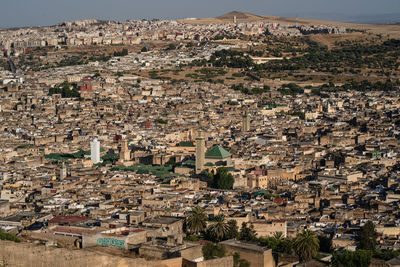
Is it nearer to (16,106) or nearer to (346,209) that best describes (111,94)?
(16,106)

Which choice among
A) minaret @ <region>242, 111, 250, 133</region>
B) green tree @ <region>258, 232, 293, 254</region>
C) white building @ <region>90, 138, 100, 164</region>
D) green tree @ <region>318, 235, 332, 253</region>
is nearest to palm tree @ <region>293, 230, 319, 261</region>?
green tree @ <region>258, 232, 293, 254</region>

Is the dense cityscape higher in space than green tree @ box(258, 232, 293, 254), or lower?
higher

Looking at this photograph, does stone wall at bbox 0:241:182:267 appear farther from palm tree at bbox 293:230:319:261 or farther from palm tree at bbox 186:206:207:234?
palm tree at bbox 186:206:207:234

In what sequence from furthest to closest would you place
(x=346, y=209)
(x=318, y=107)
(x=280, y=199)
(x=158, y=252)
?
(x=318, y=107) → (x=280, y=199) → (x=346, y=209) → (x=158, y=252)

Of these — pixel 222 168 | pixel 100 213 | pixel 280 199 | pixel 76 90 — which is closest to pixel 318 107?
pixel 76 90

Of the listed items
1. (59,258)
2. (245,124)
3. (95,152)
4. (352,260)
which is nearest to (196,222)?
(352,260)
